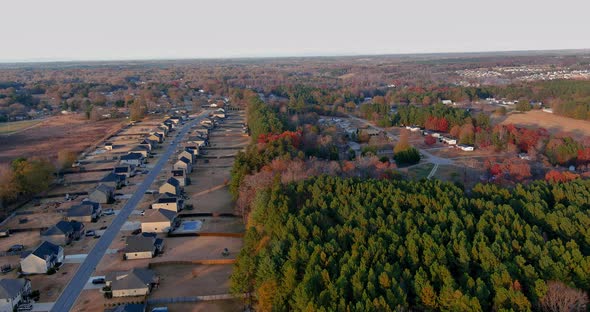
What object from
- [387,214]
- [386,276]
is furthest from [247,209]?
[386,276]

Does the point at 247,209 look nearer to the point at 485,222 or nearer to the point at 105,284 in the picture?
the point at 105,284

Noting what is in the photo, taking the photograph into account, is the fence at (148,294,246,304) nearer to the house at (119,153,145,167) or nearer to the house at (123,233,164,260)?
the house at (123,233,164,260)

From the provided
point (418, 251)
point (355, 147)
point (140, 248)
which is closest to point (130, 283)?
point (140, 248)

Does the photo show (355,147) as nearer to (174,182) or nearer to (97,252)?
(174,182)

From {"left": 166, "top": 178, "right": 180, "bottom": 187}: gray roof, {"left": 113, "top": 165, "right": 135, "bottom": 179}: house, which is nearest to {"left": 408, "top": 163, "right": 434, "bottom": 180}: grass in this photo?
{"left": 166, "top": 178, "right": 180, "bottom": 187}: gray roof

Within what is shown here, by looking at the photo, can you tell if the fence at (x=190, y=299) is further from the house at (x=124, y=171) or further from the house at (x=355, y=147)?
Result: the house at (x=355, y=147)

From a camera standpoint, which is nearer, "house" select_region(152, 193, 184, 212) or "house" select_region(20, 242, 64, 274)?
"house" select_region(20, 242, 64, 274)

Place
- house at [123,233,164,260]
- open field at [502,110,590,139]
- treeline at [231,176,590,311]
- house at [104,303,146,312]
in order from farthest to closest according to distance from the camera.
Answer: open field at [502,110,590,139], house at [123,233,164,260], house at [104,303,146,312], treeline at [231,176,590,311]
